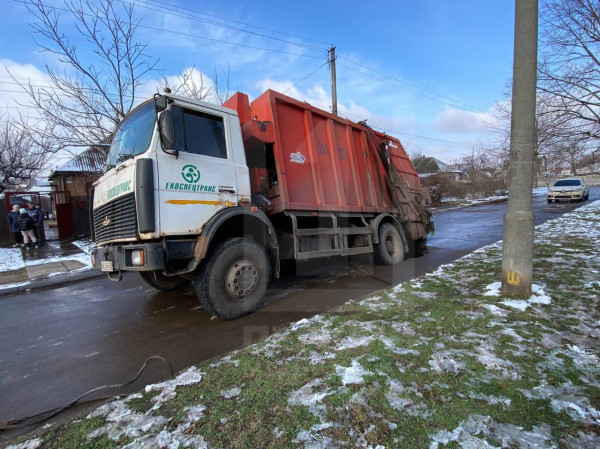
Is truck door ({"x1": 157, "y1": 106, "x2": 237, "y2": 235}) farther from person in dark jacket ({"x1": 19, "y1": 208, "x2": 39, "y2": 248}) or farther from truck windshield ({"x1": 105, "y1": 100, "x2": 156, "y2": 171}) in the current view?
person in dark jacket ({"x1": 19, "y1": 208, "x2": 39, "y2": 248})

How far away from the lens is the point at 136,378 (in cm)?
276

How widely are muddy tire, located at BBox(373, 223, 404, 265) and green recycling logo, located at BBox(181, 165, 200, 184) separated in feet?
13.5

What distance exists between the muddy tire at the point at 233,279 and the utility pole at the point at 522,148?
10.3ft

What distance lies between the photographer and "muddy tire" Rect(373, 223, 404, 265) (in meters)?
6.58

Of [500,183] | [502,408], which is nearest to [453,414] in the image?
[502,408]

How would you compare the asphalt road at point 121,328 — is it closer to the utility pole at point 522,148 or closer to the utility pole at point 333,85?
the utility pole at point 522,148

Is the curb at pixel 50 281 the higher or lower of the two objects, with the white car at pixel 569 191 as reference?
lower

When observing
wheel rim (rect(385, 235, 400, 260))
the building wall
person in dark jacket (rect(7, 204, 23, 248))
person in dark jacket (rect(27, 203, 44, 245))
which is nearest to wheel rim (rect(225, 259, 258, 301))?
wheel rim (rect(385, 235, 400, 260))

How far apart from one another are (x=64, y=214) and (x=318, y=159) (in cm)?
1313

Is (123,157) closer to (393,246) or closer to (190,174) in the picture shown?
(190,174)

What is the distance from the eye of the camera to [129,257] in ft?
11.4

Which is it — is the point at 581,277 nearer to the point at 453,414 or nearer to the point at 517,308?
the point at 517,308

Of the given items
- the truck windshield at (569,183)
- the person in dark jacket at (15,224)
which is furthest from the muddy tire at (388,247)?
the truck windshield at (569,183)

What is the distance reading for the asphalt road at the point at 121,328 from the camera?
284 centimetres
